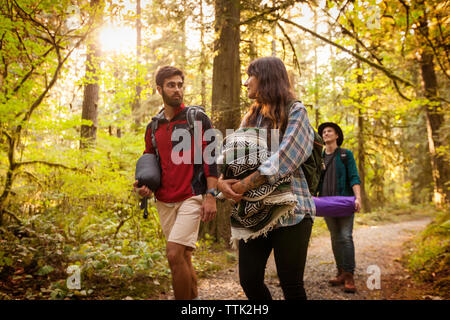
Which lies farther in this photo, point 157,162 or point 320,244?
point 320,244

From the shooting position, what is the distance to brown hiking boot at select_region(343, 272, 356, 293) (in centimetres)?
439

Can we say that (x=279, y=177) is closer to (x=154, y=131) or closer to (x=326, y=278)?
(x=154, y=131)

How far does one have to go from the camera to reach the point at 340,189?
480cm

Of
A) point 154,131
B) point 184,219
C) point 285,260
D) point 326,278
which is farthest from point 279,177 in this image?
point 326,278

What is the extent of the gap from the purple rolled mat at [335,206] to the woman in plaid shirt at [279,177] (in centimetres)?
239

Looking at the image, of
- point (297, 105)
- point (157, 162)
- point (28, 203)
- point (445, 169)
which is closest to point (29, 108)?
point (28, 203)

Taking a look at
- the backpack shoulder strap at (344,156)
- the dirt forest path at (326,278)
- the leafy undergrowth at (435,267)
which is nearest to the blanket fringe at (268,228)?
the dirt forest path at (326,278)

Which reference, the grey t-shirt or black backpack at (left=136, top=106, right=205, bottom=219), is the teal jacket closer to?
the grey t-shirt

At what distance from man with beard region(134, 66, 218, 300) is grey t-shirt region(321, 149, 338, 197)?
251 cm

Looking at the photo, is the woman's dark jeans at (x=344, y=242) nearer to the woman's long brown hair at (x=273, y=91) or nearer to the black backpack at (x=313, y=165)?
the black backpack at (x=313, y=165)

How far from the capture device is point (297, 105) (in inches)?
89.4

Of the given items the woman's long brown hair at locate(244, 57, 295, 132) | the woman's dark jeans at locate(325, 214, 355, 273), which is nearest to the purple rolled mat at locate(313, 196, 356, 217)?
the woman's dark jeans at locate(325, 214, 355, 273)
